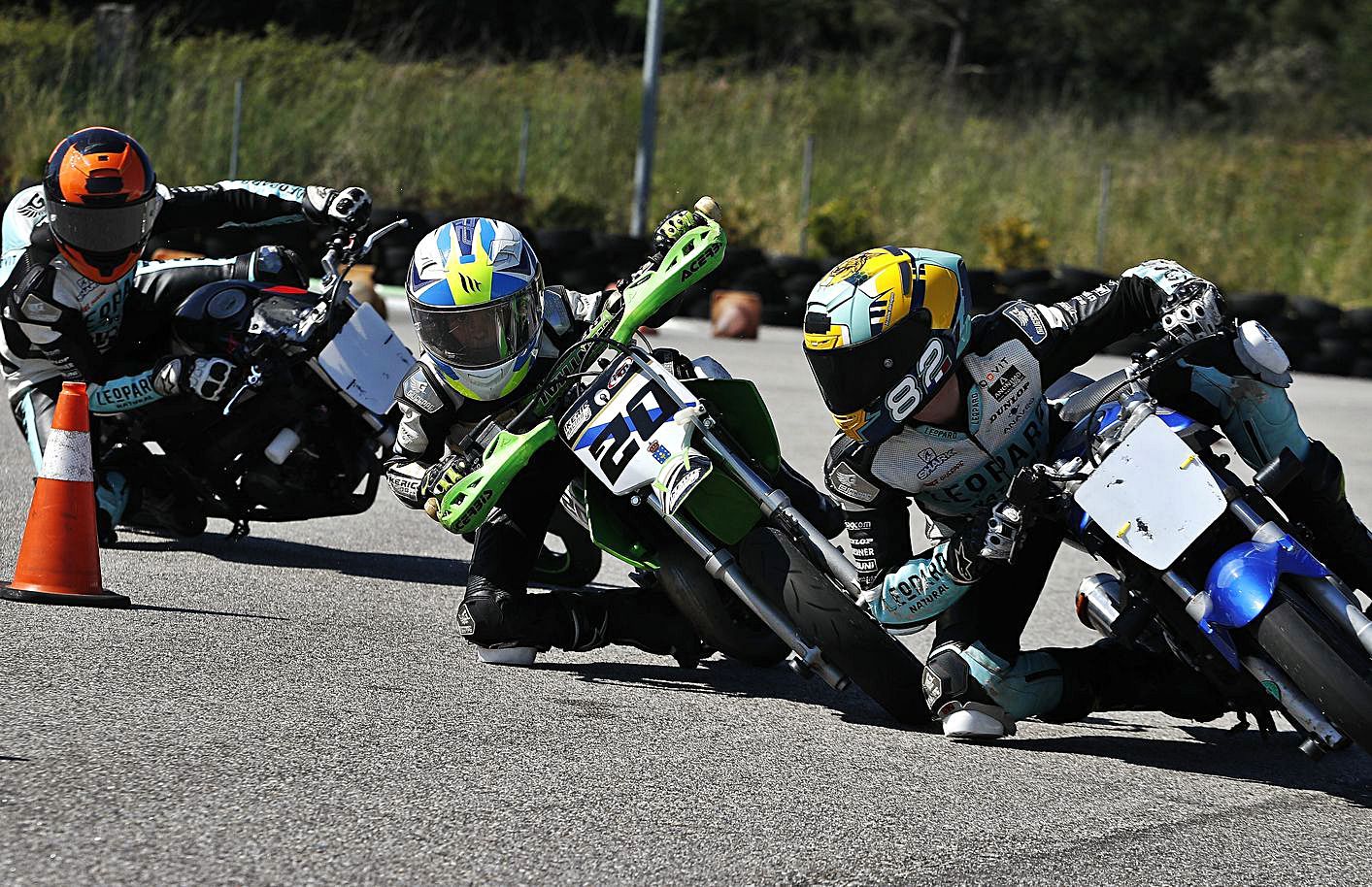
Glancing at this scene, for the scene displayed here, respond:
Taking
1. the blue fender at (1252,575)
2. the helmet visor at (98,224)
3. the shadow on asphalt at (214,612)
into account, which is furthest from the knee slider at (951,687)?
the helmet visor at (98,224)

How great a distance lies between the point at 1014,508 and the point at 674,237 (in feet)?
5.38

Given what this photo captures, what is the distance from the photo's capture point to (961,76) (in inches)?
1631

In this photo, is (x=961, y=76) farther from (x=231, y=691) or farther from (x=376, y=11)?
(x=231, y=691)

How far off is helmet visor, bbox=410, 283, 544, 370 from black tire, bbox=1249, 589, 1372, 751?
7.81 ft

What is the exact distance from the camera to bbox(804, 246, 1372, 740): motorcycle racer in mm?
4750

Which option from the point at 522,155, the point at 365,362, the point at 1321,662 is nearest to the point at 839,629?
the point at 1321,662

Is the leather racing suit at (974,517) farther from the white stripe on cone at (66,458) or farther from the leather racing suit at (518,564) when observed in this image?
the white stripe on cone at (66,458)

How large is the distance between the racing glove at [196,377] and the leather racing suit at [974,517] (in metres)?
2.79

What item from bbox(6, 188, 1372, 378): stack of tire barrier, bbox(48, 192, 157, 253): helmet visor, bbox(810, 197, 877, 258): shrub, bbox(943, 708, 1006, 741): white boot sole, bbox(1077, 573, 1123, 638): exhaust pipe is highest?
bbox(48, 192, 157, 253): helmet visor

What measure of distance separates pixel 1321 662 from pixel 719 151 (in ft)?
73.4

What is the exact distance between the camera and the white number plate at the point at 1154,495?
4348 mm

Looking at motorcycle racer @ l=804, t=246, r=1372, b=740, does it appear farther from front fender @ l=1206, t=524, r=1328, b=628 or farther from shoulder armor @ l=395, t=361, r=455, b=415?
shoulder armor @ l=395, t=361, r=455, b=415

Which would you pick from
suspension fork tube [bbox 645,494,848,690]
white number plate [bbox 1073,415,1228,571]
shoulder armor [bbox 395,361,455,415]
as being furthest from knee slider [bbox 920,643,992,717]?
shoulder armor [bbox 395,361,455,415]

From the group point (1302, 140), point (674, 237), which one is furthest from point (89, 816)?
point (1302, 140)
